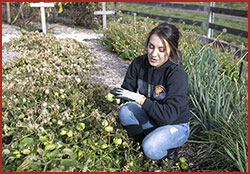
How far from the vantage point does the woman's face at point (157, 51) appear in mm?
1882

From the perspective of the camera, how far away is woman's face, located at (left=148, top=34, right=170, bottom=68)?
1.88 metres

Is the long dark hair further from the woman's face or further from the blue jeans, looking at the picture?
the blue jeans

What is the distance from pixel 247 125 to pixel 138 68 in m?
0.98

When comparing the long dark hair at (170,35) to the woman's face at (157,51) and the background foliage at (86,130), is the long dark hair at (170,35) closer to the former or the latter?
the woman's face at (157,51)

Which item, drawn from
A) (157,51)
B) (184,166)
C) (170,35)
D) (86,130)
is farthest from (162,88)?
(86,130)

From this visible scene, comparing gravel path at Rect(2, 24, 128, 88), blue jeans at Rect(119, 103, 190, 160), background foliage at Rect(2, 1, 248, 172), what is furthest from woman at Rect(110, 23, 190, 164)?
gravel path at Rect(2, 24, 128, 88)

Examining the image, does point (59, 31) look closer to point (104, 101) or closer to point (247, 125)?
point (104, 101)

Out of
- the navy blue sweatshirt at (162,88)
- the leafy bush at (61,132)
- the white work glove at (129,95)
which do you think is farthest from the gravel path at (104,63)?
the white work glove at (129,95)

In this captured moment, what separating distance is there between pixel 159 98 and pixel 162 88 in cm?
8

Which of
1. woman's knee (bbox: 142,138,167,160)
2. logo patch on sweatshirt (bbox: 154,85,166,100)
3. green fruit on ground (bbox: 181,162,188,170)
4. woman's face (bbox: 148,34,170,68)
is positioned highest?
woman's face (bbox: 148,34,170,68)

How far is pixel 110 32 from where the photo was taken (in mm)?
5500

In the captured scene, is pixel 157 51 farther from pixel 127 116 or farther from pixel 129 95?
pixel 127 116

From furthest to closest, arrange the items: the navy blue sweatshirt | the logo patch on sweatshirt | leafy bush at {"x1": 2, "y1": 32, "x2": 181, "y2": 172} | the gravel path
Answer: the gravel path → the logo patch on sweatshirt → the navy blue sweatshirt → leafy bush at {"x1": 2, "y1": 32, "x2": 181, "y2": 172}

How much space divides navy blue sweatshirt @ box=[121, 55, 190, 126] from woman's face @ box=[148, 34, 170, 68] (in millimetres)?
78
